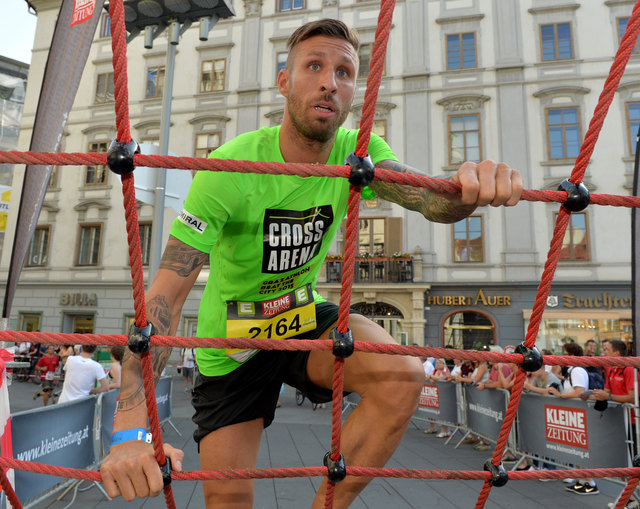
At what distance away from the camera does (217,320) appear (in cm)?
180

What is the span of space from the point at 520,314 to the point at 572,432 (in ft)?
34.1

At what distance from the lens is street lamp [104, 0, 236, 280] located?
5309 mm

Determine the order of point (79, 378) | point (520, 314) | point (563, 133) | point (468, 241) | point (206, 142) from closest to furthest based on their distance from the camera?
point (79, 378)
point (520, 314)
point (563, 133)
point (468, 241)
point (206, 142)

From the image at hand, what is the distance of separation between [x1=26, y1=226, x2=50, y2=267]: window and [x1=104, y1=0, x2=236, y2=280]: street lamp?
14.5m

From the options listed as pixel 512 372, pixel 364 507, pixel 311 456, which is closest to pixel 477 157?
pixel 512 372

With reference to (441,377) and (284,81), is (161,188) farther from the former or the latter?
(441,377)

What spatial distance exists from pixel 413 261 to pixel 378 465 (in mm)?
13850

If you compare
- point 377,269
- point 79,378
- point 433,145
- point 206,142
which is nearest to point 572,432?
point 79,378

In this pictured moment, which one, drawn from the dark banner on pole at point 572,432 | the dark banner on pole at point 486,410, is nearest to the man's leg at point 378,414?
the dark banner on pole at point 572,432

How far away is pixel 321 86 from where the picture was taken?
1580mm

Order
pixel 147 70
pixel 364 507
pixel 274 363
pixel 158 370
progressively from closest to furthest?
1. pixel 158 370
2. pixel 274 363
3. pixel 364 507
4. pixel 147 70

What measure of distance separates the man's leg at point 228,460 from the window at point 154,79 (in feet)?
60.0

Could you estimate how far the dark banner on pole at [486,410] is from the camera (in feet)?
18.9

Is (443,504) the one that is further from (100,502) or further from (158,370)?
(158,370)
